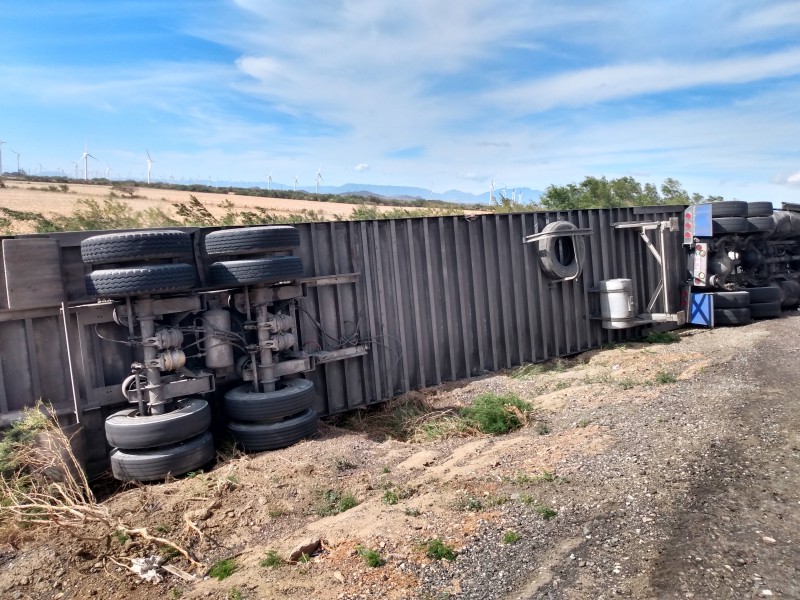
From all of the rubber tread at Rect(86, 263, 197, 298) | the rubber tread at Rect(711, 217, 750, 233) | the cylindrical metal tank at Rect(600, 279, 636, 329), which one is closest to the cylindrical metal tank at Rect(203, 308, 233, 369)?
the rubber tread at Rect(86, 263, 197, 298)

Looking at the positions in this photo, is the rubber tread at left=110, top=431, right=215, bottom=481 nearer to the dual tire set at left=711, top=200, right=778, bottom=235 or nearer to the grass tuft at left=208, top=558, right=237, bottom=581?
the grass tuft at left=208, top=558, right=237, bottom=581

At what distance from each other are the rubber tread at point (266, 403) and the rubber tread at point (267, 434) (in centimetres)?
10

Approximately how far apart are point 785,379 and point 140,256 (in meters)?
8.21

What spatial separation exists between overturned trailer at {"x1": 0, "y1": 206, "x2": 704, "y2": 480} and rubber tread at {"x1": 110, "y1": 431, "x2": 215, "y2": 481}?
1 cm

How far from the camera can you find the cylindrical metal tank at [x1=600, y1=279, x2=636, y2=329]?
38.5 ft

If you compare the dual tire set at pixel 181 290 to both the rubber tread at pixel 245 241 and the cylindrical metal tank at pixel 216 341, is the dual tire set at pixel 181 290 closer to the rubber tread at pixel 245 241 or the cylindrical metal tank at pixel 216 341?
the rubber tread at pixel 245 241

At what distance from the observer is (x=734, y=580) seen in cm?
360

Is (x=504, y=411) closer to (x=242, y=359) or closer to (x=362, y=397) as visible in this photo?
(x=362, y=397)

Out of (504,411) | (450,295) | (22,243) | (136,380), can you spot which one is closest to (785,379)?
(504,411)

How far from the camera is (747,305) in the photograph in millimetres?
13062

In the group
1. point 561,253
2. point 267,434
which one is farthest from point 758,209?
point 267,434

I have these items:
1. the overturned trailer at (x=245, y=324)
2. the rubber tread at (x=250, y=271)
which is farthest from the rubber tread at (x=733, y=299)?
the rubber tread at (x=250, y=271)

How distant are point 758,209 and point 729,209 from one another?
980 millimetres

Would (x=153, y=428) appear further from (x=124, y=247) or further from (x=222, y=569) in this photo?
(x=222, y=569)
